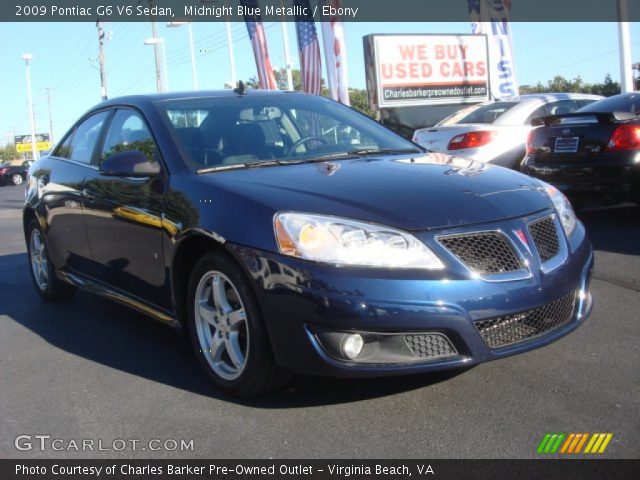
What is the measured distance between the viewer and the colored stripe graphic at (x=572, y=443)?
2.86m

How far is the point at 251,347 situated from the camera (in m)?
3.33

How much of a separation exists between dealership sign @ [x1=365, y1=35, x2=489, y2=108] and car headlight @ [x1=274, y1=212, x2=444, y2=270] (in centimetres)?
1372

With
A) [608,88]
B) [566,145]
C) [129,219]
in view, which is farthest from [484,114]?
[608,88]

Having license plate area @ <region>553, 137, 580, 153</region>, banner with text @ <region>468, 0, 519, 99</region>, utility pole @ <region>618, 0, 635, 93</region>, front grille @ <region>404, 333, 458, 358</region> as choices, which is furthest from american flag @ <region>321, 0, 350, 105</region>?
front grille @ <region>404, 333, 458, 358</region>

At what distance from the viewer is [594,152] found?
7137 mm

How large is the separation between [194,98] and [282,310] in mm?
1983

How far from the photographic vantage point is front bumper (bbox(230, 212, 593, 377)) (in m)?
3.00

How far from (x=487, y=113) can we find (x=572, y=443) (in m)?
7.40

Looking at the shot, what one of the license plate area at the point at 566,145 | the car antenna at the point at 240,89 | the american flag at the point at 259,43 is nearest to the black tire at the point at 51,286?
the car antenna at the point at 240,89

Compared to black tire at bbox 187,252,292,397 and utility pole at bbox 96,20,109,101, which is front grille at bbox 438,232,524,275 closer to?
black tire at bbox 187,252,292,397

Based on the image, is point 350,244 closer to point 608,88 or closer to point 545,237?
point 545,237

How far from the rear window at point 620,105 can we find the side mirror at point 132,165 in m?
5.22

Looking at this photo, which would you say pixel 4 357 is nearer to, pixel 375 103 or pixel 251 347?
pixel 251 347

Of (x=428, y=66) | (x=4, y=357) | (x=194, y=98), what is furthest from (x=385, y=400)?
(x=428, y=66)
